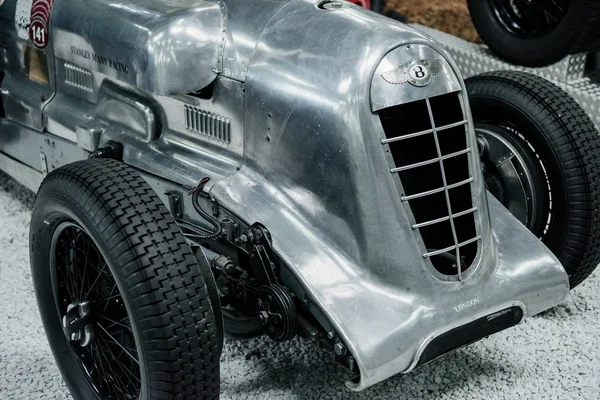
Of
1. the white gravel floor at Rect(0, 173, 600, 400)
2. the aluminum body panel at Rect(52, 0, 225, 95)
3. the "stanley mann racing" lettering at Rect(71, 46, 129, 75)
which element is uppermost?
the aluminum body panel at Rect(52, 0, 225, 95)

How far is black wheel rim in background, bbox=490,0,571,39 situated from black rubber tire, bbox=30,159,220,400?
2.53m

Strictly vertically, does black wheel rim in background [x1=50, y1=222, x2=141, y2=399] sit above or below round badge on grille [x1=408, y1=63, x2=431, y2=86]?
below

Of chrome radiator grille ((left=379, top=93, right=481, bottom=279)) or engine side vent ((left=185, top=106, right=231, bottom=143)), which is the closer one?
chrome radiator grille ((left=379, top=93, right=481, bottom=279))

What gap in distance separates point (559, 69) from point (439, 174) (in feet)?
6.40

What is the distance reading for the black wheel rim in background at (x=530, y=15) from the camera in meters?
3.93

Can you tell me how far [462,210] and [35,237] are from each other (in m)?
1.25

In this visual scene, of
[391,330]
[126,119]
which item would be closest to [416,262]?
[391,330]

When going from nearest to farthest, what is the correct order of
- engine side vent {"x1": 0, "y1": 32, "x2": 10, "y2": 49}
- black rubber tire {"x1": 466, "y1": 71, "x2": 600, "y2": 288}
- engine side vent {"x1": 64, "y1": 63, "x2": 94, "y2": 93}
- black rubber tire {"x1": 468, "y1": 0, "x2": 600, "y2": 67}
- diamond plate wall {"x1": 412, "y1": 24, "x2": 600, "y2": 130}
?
black rubber tire {"x1": 466, "y1": 71, "x2": 600, "y2": 288} → engine side vent {"x1": 64, "y1": 63, "x2": 94, "y2": 93} → engine side vent {"x1": 0, "y1": 32, "x2": 10, "y2": 49} → black rubber tire {"x1": 468, "y1": 0, "x2": 600, "y2": 67} → diamond plate wall {"x1": 412, "y1": 24, "x2": 600, "y2": 130}

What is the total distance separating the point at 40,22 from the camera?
306cm

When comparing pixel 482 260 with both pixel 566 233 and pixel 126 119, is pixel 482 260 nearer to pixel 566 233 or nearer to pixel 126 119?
pixel 566 233

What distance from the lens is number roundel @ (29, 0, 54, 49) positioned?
3.02m

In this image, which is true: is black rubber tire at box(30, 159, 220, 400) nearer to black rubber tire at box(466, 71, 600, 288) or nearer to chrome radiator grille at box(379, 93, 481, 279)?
chrome radiator grille at box(379, 93, 481, 279)

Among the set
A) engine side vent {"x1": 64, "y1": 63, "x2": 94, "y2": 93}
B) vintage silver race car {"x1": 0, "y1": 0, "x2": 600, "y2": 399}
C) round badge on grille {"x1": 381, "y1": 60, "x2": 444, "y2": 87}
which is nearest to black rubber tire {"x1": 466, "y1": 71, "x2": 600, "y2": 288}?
vintage silver race car {"x1": 0, "y1": 0, "x2": 600, "y2": 399}

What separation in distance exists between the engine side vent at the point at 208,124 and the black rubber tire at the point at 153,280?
0.40m
